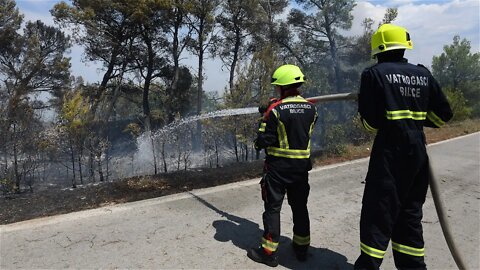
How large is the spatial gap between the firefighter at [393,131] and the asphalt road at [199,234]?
0.65 metres

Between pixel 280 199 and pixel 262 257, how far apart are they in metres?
0.52

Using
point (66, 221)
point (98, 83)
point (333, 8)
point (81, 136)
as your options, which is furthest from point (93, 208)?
point (333, 8)

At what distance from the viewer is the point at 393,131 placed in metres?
2.47

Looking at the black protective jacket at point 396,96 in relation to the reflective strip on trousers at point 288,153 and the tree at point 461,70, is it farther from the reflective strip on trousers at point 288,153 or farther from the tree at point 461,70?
the tree at point 461,70

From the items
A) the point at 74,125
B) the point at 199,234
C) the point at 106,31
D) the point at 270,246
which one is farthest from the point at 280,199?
the point at 106,31

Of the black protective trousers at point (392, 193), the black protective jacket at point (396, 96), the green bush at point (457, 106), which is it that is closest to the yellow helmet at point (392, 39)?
the black protective jacket at point (396, 96)

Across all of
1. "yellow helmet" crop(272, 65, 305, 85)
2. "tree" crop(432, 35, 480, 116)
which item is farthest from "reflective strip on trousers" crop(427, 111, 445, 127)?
"tree" crop(432, 35, 480, 116)

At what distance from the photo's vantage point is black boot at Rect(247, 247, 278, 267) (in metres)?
3.10

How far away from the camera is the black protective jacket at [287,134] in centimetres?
306

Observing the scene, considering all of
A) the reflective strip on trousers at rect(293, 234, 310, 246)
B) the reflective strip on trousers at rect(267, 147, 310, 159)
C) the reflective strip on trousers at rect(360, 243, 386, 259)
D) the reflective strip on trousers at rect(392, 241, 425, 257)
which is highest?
the reflective strip on trousers at rect(267, 147, 310, 159)

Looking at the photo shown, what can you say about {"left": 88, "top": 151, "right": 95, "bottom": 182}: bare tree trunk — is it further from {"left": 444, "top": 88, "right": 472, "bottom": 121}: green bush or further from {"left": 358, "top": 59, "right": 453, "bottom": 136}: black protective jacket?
{"left": 444, "top": 88, "right": 472, "bottom": 121}: green bush

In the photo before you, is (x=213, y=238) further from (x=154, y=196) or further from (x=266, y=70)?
(x=266, y=70)

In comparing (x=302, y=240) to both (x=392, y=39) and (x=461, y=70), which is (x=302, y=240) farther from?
(x=461, y=70)

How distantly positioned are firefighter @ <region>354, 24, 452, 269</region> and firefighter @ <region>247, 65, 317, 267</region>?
0.65 metres
